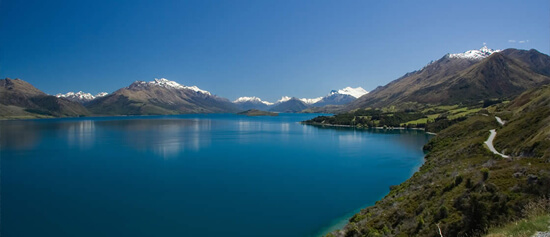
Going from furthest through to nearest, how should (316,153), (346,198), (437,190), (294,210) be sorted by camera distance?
(316,153)
(346,198)
(294,210)
(437,190)

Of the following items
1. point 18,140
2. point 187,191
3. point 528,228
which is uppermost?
point 528,228

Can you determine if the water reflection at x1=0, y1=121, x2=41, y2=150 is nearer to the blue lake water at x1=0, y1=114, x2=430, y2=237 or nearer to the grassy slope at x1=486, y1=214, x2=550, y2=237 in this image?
the blue lake water at x1=0, y1=114, x2=430, y2=237

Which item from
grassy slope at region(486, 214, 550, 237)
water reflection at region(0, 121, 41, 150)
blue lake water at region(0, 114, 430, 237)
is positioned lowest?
blue lake water at region(0, 114, 430, 237)

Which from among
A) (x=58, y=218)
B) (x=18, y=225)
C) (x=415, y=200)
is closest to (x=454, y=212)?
(x=415, y=200)

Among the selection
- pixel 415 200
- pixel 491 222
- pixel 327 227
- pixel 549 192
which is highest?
pixel 549 192

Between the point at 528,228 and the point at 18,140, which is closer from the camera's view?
the point at 528,228

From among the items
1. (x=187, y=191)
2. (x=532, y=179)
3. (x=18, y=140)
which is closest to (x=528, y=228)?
(x=532, y=179)

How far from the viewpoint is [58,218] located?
1427 inches

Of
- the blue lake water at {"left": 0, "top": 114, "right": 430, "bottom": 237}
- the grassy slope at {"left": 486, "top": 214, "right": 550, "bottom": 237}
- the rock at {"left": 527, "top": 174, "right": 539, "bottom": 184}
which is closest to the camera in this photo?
the grassy slope at {"left": 486, "top": 214, "right": 550, "bottom": 237}

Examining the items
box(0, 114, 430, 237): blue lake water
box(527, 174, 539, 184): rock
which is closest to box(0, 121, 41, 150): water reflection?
box(0, 114, 430, 237): blue lake water

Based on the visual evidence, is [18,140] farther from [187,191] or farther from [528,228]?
[528,228]

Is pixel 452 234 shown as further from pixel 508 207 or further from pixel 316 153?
pixel 316 153

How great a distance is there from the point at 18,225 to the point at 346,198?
138 feet

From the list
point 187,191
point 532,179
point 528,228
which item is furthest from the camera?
point 187,191
